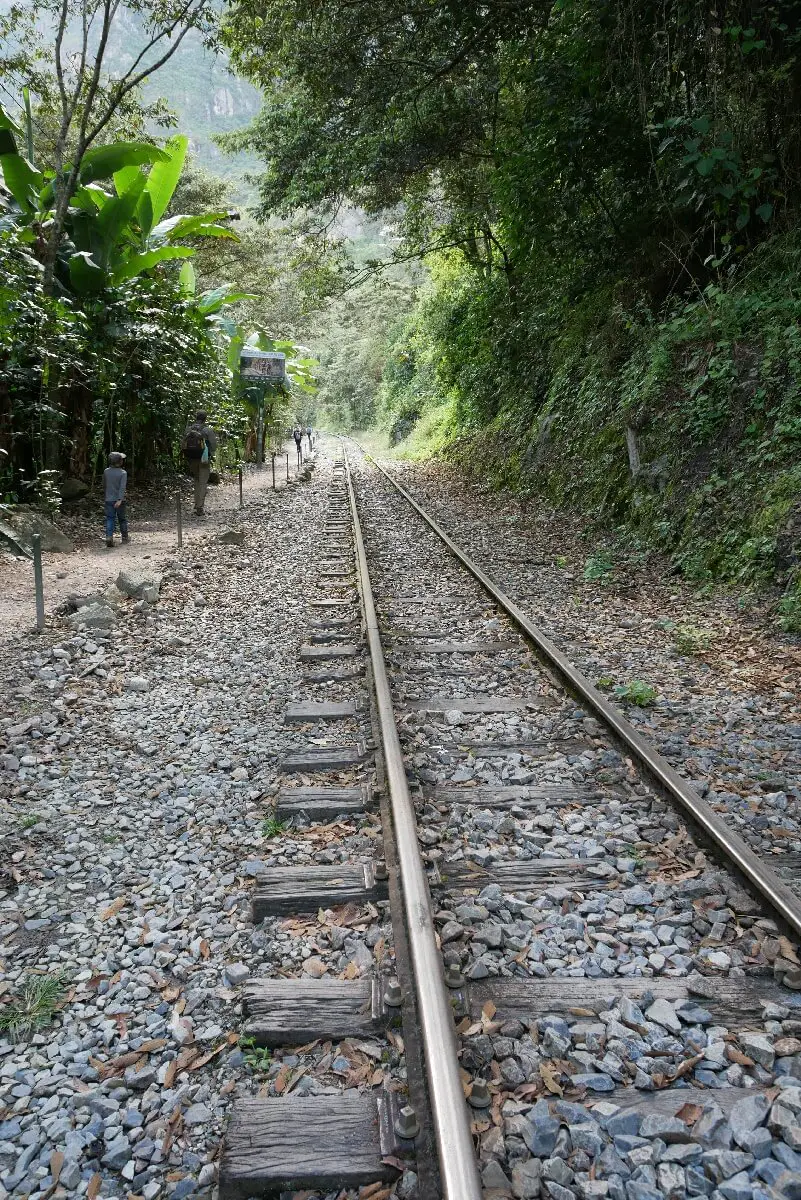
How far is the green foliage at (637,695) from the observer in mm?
5176

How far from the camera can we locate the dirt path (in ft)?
26.3

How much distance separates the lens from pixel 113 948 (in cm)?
291

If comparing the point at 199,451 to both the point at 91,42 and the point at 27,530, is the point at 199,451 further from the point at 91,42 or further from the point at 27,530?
the point at 91,42

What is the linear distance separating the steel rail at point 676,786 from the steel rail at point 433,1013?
1299 mm

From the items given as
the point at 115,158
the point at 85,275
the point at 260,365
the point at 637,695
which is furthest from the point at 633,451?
the point at 260,365

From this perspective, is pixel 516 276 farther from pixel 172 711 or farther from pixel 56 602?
pixel 172 711

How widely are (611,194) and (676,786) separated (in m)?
11.0

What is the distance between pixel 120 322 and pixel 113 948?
1231cm

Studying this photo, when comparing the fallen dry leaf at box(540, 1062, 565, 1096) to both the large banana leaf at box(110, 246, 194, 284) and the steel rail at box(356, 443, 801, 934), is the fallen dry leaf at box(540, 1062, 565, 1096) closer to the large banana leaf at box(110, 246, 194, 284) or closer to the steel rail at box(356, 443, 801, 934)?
the steel rail at box(356, 443, 801, 934)

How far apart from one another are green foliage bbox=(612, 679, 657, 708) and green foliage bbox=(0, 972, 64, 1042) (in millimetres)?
3767

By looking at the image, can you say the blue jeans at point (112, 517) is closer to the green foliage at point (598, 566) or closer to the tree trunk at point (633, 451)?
the green foliage at point (598, 566)

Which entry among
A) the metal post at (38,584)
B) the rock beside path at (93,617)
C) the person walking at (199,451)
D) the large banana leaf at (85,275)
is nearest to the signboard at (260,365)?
the person walking at (199,451)

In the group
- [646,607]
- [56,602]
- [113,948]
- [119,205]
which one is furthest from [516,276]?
[113,948]

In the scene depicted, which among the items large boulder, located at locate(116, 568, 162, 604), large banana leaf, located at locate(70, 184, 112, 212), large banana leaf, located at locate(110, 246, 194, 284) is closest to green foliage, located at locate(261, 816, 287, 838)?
large boulder, located at locate(116, 568, 162, 604)
